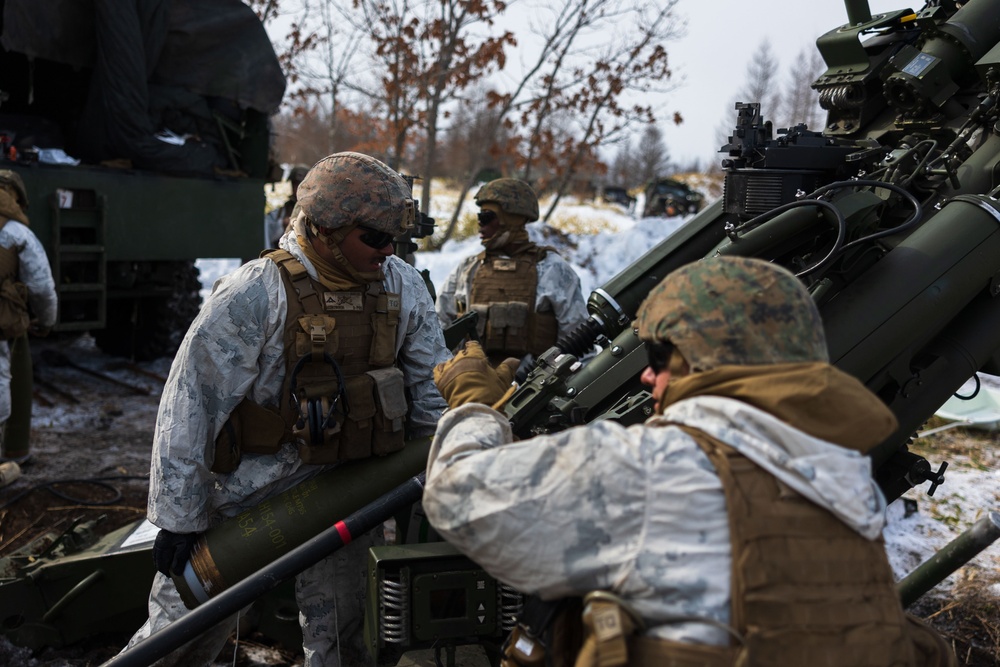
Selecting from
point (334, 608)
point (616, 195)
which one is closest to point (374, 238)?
point (334, 608)

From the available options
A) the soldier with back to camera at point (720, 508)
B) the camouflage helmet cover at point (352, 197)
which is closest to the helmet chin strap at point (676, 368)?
the soldier with back to camera at point (720, 508)

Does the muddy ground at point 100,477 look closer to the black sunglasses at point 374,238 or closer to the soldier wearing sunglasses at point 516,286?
the black sunglasses at point 374,238

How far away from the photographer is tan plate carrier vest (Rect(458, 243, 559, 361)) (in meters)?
5.36

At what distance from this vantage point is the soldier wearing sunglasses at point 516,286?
5387 mm

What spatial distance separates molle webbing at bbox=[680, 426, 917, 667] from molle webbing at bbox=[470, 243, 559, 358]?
368 centimetres

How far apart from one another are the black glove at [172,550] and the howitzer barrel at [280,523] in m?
0.03

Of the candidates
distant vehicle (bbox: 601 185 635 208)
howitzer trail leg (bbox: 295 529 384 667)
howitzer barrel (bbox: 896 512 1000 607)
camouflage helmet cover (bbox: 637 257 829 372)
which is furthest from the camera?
distant vehicle (bbox: 601 185 635 208)

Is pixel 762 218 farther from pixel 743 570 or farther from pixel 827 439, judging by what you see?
pixel 743 570

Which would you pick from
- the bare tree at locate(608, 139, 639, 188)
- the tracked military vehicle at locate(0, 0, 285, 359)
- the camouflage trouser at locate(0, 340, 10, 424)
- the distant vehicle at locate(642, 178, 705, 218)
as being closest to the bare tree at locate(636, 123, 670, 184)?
the bare tree at locate(608, 139, 639, 188)

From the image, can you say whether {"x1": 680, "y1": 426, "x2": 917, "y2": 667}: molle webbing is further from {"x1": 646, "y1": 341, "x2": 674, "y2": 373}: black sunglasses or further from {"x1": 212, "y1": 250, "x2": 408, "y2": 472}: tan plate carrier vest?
{"x1": 212, "y1": 250, "x2": 408, "y2": 472}: tan plate carrier vest

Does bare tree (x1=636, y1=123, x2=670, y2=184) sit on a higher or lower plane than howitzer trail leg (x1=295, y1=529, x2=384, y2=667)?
higher

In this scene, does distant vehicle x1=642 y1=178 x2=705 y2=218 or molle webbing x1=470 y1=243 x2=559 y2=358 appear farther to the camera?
distant vehicle x1=642 y1=178 x2=705 y2=218

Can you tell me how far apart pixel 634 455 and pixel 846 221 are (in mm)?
1816

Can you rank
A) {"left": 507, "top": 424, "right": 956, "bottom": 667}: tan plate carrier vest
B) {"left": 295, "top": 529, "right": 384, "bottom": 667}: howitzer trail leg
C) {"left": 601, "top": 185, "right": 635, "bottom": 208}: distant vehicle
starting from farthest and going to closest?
{"left": 601, "top": 185, "right": 635, "bottom": 208}: distant vehicle, {"left": 295, "top": 529, "right": 384, "bottom": 667}: howitzer trail leg, {"left": 507, "top": 424, "right": 956, "bottom": 667}: tan plate carrier vest
